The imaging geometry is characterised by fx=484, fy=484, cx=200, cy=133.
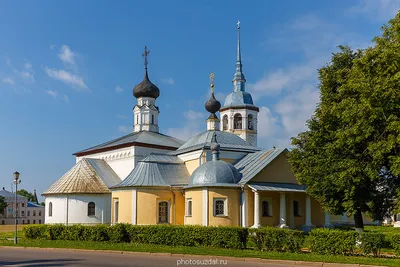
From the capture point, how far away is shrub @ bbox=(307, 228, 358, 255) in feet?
59.2

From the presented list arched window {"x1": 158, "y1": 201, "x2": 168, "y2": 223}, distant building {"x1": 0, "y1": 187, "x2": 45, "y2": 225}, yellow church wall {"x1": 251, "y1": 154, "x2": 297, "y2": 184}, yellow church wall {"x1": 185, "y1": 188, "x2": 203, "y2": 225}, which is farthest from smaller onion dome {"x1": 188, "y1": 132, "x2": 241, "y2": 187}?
distant building {"x1": 0, "y1": 187, "x2": 45, "y2": 225}

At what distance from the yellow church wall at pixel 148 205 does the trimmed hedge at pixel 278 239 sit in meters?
11.1

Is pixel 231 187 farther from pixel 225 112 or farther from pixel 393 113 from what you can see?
pixel 225 112

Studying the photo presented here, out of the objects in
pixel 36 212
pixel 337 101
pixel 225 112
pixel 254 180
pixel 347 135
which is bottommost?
pixel 36 212

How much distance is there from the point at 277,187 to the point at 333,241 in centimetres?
1091

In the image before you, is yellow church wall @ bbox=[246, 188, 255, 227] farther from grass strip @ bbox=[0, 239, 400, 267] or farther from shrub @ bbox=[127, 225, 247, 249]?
grass strip @ bbox=[0, 239, 400, 267]

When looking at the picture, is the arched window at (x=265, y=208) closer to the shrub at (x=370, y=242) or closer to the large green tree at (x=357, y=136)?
the large green tree at (x=357, y=136)

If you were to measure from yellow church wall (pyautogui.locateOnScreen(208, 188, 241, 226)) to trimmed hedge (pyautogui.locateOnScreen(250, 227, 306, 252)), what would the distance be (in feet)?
24.5

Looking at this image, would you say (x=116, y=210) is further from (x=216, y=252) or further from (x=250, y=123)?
(x=250, y=123)

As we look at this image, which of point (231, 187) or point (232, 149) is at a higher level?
point (232, 149)

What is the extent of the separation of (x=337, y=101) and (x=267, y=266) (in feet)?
32.4

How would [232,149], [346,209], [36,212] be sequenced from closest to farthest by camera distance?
[346,209] → [232,149] → [36,212]

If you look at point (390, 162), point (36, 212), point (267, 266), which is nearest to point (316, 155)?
point (390, 162)

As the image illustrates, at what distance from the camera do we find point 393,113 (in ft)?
61.6
